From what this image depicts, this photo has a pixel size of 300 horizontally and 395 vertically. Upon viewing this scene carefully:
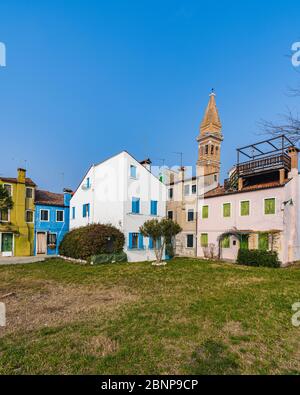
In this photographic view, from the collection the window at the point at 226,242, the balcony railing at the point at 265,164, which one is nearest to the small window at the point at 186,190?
the balcony railing at the point at 265,164

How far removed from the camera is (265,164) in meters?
19.5

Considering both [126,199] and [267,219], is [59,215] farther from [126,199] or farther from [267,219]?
[267,219]

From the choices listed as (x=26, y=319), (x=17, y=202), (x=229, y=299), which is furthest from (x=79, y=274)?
(x=17, y=202)

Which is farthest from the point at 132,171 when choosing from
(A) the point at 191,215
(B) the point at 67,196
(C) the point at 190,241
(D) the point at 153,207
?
(C) the point at 190,241

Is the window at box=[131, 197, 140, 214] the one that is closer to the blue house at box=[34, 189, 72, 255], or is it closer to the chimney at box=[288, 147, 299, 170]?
the blue house at box=[34, 189, 72, 255]

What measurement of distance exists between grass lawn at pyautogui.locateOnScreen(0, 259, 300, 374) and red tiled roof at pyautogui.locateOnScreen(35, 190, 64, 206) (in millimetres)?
15712

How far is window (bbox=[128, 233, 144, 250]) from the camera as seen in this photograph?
1927 cm

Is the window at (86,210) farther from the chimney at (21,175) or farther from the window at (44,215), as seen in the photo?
the chimney at (21,175)

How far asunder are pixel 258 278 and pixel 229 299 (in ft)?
16.3

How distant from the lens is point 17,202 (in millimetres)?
22281

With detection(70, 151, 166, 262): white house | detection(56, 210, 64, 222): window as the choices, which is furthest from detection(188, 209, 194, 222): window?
detection(56, 210, 64, 222): window

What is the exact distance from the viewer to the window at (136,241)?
1927cm

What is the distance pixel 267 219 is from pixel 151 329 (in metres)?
16.0
